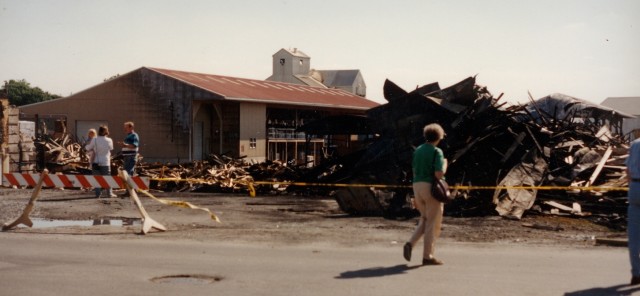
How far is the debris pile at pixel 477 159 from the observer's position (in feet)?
52.7

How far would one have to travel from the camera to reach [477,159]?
18.0m

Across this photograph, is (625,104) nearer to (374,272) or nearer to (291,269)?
(374,272)

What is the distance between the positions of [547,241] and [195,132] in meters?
26.2

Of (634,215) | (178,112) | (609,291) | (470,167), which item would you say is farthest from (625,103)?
(609,291)

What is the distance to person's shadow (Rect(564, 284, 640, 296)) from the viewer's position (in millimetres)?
7906

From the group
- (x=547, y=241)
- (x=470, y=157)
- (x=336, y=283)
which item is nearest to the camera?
(x=336, y=283)

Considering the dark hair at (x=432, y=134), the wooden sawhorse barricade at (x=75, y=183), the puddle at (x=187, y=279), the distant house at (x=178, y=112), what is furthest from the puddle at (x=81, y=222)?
the distant house at (x=178, y=112)

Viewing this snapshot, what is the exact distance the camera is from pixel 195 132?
3653 cm

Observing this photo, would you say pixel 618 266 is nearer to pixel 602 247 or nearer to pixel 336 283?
pixel 602 247

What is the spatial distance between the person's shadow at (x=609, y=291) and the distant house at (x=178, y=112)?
2721 cm

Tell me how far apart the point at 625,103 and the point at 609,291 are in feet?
328

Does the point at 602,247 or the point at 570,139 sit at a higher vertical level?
the point at 570,139

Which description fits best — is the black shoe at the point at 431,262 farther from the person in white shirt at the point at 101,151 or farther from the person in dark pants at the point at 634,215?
the person in white shirt at the point at 101,151

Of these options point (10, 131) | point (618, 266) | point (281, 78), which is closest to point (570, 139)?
point (618, 266)
